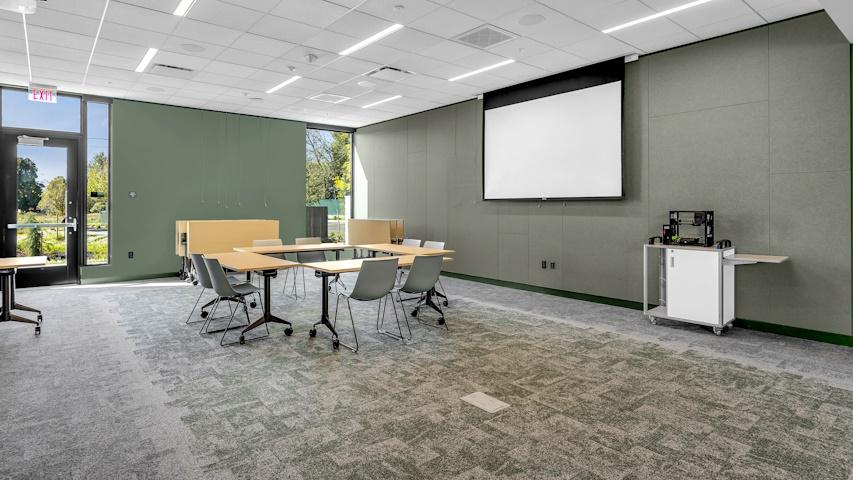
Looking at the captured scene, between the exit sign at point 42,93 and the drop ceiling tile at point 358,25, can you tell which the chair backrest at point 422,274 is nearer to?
the drop ceiling tile at point 358,25

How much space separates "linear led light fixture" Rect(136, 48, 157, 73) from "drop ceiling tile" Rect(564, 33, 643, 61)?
527 centimetres

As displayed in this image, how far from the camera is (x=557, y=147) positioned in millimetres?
7344

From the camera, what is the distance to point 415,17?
5086mm

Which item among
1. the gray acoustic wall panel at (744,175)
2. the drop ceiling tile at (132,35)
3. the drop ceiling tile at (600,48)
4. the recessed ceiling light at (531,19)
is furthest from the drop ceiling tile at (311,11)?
the gray acoustic wall panel at (744,175)

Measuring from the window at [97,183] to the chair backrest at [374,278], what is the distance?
6.56 m

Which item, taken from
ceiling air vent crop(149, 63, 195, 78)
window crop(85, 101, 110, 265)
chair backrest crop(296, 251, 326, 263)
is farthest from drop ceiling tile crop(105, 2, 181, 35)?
window crop(85, 101, 110, 265)

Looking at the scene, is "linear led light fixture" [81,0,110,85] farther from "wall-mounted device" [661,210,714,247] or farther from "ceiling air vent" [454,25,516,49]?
"wall-mounted device" [661,210,714,247]

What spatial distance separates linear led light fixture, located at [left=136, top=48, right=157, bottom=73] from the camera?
6184 mm

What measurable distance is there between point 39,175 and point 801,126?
11.1 m

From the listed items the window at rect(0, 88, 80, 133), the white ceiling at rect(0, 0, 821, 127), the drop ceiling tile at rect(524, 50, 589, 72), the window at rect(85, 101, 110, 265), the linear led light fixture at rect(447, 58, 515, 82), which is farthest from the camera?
the window at rect(85, 101, 110, 265)

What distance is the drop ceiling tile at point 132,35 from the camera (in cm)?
539

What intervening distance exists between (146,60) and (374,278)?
15.4ft

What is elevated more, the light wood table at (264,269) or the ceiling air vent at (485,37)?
the ceiling air vent at (485,37)

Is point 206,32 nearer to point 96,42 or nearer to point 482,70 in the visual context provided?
point 96,42
